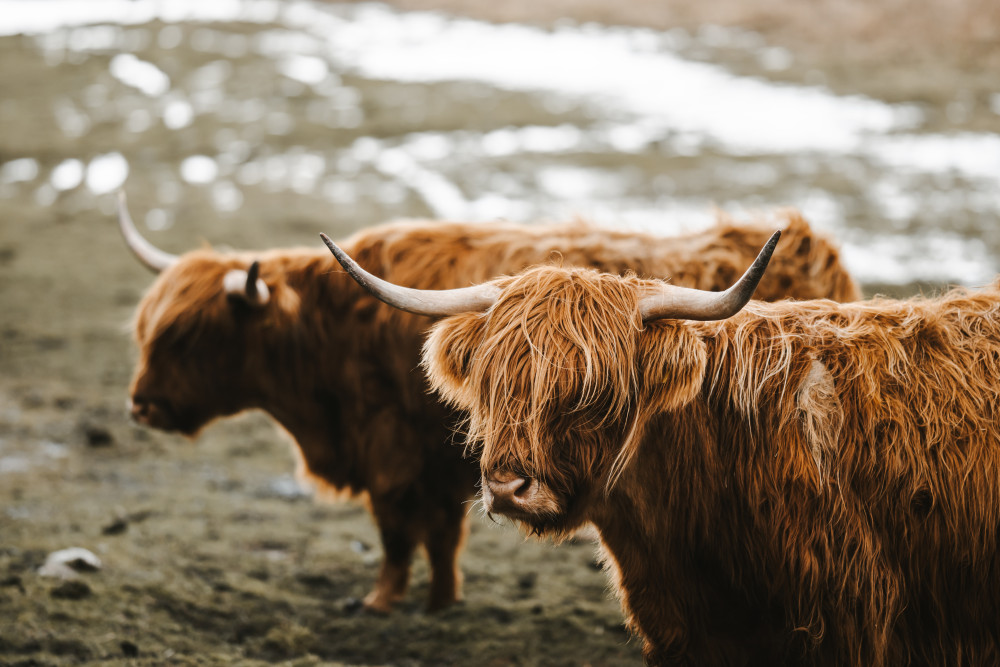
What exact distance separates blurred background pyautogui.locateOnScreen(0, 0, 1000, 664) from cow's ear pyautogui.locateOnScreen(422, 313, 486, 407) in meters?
1.40

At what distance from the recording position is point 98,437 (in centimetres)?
556

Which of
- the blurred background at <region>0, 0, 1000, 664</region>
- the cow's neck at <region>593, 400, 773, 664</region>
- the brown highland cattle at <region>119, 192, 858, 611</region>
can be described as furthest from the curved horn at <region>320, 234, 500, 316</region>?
the blurred background at <region>0, 0, 1000, 664</region>

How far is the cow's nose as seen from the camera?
7.12 feet

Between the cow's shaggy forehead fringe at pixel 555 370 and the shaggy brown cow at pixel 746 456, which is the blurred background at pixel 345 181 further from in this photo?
the cow's shaggy forehead fringe at pixel 555 370

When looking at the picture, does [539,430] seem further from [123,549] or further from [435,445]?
[123,549]

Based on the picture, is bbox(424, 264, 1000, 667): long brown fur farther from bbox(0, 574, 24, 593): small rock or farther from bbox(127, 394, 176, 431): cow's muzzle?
bbox(0, 574, 24, 593): small rock

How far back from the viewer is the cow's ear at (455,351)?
243 centimetres

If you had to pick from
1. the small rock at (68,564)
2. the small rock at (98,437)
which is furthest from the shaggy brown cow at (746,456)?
the small rock at (98,437)

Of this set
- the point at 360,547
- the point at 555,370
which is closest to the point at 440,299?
the point at 555,370

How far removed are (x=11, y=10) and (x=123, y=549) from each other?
2020 centimetres

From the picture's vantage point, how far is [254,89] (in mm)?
15531

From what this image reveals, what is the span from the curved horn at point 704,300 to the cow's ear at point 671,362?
0.14 ft

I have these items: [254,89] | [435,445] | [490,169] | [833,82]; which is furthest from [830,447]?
[254,89]

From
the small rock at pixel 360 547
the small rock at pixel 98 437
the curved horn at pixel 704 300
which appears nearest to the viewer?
the curved horn at pixel 704 300
